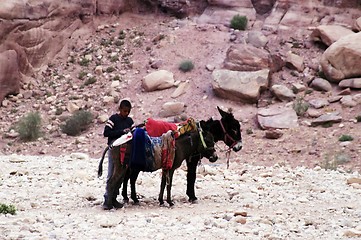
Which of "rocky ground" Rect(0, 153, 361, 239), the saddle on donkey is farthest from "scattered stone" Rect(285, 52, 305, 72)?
the saddle on donkey

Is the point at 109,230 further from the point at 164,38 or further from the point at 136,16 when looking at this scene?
the point at 136,16

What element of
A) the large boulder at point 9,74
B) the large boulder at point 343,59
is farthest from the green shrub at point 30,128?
the large boulder at point 343,59

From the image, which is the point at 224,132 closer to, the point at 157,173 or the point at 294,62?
the point at 157,173

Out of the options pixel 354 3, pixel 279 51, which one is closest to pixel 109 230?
pixel 279 51

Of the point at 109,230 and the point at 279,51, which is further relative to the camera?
the point at 279,51

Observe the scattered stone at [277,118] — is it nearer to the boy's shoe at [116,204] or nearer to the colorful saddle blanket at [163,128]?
the colorful saddle blanket at [163,128]

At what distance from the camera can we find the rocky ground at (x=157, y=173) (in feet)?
27.3

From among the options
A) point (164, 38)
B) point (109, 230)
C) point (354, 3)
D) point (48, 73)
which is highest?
point (354, 3)

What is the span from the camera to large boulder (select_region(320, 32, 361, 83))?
25.3 m

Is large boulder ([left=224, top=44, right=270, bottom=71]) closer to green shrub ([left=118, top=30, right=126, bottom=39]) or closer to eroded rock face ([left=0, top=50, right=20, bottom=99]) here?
green shrub ([left=118, top=30, right=126, bottom=39])

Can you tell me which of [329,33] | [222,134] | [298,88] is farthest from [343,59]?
[222,134]

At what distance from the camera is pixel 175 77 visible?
28062 millimetres

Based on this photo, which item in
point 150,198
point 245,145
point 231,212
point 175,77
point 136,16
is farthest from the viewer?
point 136,16

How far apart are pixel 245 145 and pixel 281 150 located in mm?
1548
